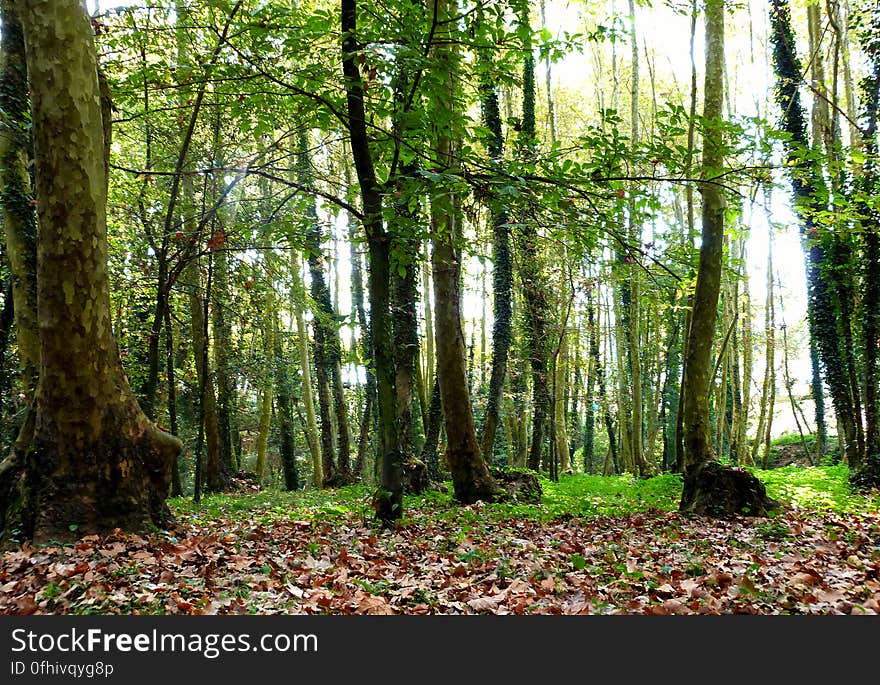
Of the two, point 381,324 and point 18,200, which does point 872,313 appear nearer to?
point 381,324

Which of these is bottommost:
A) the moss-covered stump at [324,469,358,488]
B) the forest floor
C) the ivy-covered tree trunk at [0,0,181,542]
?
the moss-covered stump at [324,469,358,488]

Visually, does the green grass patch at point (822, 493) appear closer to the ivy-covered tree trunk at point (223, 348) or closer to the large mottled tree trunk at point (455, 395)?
the large mottled tree trunk at point (455, 395)

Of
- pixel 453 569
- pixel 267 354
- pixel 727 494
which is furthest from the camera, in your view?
pixel 267 354

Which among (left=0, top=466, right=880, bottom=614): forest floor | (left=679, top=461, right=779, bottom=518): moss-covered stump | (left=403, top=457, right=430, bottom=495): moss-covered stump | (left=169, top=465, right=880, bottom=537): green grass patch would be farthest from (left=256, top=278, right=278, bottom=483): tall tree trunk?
(left=679, top=461, right=779, bottom=518): moss-covered stump

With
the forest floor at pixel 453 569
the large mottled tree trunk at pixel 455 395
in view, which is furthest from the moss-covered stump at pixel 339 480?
the forest floor at pixel 453 569

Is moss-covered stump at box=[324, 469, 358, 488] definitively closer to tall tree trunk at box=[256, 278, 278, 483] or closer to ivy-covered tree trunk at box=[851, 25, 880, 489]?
tall tree trunk at box=[256, 278, 278, 483]

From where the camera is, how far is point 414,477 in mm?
10367

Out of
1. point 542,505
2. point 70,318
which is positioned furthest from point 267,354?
point 70,318

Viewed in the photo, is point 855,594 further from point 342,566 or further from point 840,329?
point 840,329

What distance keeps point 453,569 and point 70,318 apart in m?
3.57

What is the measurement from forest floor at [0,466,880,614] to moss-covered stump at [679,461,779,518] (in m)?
0.36

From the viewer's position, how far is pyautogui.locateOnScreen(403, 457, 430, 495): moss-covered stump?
10.2 meters

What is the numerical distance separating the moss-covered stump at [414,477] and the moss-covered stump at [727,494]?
4349 mm

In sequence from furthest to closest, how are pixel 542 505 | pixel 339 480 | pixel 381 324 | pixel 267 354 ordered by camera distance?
pixel 339 480, pixel 267 354, pixel 542 505, pixel 381 324
